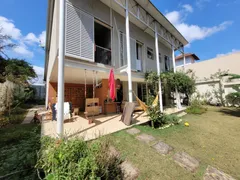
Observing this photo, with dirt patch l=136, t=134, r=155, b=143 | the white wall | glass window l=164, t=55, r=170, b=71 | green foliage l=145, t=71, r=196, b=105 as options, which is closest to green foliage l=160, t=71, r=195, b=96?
green foliage l=145, t=71, r=196, b=105

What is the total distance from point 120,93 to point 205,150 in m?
7.06

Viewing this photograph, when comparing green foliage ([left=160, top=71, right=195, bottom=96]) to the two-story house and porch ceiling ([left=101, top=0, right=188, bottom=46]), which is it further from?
porch ceiling ([left=101, top=0, right=188, bottom=46])

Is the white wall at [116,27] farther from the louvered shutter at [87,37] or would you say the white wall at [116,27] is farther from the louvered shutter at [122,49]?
the louvered shutter at [87,37]

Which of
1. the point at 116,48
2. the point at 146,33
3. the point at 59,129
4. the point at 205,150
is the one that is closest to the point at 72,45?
the point at 116,48

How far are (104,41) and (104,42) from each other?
7 centimetres

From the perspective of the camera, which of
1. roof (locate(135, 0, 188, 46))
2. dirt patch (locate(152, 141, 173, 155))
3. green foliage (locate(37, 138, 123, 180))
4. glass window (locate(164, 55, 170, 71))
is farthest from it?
glass window (locate(164, 55, 170, 71))

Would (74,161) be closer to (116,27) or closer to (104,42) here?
(116,27)

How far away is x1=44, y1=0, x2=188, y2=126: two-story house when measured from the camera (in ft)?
16.5

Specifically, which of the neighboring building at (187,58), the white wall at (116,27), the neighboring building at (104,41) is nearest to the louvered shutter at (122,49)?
the neighboring building at (104,41)

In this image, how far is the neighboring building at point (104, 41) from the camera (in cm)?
523

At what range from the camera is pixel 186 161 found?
2.86 meters

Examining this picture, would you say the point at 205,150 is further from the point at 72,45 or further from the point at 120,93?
the point at 120,93

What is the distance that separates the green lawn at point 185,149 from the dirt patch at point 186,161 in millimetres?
105

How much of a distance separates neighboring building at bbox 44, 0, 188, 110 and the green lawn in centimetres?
389
